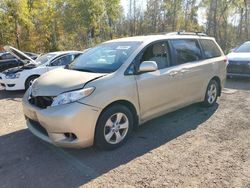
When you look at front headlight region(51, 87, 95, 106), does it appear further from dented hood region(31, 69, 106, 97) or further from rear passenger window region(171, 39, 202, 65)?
rear passenger window region(171, 39, 202, 65)

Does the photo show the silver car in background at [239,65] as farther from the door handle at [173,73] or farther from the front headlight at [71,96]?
the front headlight at [71,96]

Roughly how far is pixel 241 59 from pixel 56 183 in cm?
816

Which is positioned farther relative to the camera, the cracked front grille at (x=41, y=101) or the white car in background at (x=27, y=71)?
the white car in background at (x=27, y=71)

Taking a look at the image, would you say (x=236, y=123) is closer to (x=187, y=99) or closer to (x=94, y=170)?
(x=187, y=99)

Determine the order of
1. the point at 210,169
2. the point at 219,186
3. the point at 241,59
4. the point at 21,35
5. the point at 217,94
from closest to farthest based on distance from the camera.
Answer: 1. the point at 219,186
2. the point at 210,169
3. the point at 217,94
4. the point at 241,59
5. the point at 21,35

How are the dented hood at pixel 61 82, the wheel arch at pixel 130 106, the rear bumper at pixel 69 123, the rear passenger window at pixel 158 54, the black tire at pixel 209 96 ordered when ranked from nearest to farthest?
1. the rear bumper at pixel 69 123
2. the dented hood at pixel 61 82
3. the wheel arch at pixel 130 106
4. the rear passenger window at pixel 158 54
5. the black tire at pixel 209 96

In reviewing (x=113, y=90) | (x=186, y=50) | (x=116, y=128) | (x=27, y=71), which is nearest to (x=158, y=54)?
(x=186, y=50)

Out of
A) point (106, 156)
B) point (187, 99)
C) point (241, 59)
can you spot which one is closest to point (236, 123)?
point (187, 99)

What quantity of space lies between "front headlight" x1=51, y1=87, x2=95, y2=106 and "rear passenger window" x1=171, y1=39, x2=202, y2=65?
2.01 m

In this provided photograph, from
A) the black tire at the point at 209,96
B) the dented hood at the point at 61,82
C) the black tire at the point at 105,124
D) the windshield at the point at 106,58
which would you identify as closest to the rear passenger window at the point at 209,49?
the black tire at the point at 209,96

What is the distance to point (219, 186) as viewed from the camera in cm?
315

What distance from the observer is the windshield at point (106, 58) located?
4242 mm

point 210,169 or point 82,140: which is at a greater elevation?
point 82,140

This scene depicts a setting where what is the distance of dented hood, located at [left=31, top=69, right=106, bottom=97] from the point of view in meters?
3.77
